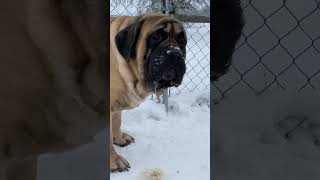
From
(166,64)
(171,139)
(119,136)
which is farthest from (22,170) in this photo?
(119,136)

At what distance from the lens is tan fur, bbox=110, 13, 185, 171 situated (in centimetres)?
215

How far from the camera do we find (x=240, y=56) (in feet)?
3.90

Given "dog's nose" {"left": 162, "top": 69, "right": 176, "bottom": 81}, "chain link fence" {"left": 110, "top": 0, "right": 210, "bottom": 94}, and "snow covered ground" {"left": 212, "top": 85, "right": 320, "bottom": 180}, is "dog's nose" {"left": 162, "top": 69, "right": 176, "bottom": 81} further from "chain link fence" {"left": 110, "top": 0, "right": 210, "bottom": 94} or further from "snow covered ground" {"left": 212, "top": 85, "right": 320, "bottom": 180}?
"snow covered ground" {"left": 212, "top": 85, "right": 320, "bottom": 180}

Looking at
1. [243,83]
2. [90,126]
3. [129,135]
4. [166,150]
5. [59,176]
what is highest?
[243,83]

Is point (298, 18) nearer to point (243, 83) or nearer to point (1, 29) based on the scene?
point (243, 83)

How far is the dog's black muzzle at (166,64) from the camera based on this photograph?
6.68ft

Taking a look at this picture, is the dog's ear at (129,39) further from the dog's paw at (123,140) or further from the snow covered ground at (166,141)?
the dog's paw at (123,140)

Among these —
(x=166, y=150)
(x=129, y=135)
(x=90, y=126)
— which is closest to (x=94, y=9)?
(x=90, y=126)

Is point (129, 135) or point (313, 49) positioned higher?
point (313, 49)

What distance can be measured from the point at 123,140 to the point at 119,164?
19.7 inches

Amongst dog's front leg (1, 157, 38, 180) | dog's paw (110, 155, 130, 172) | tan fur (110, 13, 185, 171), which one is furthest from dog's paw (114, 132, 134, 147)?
dog's front leg (1, 157, 38, 180)

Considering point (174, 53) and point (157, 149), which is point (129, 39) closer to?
point (174, 53)

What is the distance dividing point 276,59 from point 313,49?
0.09 meters

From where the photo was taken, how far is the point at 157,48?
2.11 meters
